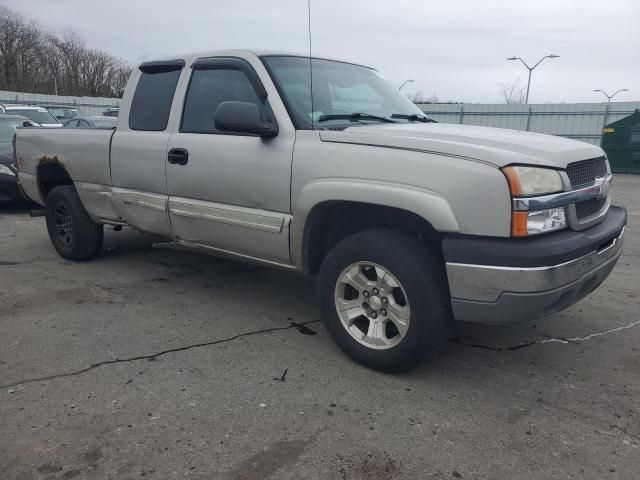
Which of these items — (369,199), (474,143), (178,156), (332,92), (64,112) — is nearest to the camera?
(474,143)

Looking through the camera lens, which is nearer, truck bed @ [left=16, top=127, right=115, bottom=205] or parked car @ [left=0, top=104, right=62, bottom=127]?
truck bed @ [left=16, top=127, right=115, bottom=205]

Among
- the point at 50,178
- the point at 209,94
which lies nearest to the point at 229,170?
the point at 209,94

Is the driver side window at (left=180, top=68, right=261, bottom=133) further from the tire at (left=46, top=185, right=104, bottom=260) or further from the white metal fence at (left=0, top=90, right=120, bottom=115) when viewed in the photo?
the white metal fence at (left=0, top=90, right=120, bottom=115)

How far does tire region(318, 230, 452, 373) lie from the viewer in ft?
10.00

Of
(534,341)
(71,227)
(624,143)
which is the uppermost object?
(71,227)

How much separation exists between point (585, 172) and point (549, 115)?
80.5 ft

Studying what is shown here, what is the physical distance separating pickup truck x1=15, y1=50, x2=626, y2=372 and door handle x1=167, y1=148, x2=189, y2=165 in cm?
2

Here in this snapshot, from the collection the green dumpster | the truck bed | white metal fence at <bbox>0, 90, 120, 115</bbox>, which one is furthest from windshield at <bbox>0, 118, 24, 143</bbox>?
white metal fence at <bbox>0, 90, 120, 115</bbox>

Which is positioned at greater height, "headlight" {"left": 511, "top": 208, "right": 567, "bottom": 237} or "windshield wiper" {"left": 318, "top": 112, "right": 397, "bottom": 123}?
"windshield wiper" {"left": 318, "top": 112, "right": 397, "bottom": 123}

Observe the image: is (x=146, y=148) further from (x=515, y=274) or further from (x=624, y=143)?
(x=624, y=143)

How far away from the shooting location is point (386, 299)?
10.6 feet

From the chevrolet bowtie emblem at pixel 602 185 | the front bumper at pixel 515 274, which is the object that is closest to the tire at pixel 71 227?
the front bumper at pixel 515 274

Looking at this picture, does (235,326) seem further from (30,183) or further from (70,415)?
(30,183)

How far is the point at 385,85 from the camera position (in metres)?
4.68
